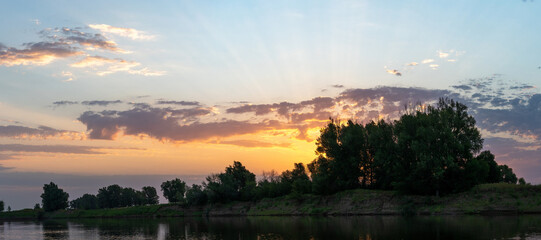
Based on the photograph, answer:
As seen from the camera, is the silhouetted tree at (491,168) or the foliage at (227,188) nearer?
the silhouetted tree at (491,168)

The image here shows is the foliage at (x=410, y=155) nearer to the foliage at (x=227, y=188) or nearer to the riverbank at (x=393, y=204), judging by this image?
the riverbank at (x=393, y=204)

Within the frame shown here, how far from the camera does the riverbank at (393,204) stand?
83.1 metres

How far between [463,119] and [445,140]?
11706 mm

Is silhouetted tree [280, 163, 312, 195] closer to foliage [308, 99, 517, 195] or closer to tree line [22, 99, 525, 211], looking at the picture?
tree line [22, 99, 525, 211]

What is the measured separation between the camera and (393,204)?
98625 millimetres

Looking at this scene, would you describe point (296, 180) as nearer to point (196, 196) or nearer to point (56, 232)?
point (196, 196)

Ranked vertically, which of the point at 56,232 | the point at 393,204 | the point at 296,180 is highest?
the point at 296,180

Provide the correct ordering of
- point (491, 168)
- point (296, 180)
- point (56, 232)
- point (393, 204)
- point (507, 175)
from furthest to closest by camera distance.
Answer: point (507, 175)
point (296, 180)
point (491, 168)
point (393, 204)
point (56, 232)

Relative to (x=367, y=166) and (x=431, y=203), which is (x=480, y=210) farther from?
(x=367, y=166)

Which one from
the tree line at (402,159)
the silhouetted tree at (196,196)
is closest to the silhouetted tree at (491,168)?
the tree line at (402,159)

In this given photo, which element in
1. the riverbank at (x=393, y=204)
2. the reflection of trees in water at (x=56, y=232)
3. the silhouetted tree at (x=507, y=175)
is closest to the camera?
the reflection of trees in water at (x=56, y=232)

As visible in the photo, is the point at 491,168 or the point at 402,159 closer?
the point at 402,159

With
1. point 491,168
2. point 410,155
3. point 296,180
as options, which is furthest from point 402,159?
point 296,180

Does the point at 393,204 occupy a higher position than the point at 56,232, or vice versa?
the point at 393,204
